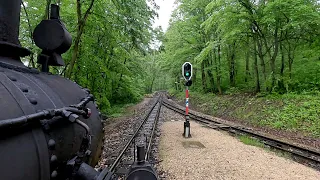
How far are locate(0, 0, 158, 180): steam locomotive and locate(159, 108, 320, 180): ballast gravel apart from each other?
4436 mm

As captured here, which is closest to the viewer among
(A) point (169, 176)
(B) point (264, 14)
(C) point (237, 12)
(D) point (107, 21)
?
(A) point (169, 176)

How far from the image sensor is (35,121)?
152 cm

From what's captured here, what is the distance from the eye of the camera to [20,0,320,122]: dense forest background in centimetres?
985

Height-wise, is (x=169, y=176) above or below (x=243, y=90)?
below

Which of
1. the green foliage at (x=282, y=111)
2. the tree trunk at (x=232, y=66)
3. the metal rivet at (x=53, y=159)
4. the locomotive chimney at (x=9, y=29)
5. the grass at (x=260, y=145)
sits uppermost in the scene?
the tree trunk at (x=232, y=66)

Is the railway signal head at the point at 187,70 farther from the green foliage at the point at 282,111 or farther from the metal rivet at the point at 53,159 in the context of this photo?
the metal rivet at the point at 53,159

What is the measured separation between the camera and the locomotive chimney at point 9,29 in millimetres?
2045

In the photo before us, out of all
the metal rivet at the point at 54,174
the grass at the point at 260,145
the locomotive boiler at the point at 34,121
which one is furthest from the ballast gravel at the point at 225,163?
the metal rivet at the point at 54,174

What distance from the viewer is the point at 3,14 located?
6.73ft

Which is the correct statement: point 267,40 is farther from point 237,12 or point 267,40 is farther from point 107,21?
point 107,21

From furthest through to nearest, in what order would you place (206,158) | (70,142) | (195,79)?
(195,79) → (206,158) → (70,142)

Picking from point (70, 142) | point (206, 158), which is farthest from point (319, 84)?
point (70, 142)

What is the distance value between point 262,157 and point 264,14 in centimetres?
1074

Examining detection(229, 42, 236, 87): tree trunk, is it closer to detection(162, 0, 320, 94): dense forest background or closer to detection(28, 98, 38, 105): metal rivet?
detection(162, 0, 320, 94): dense forest background
